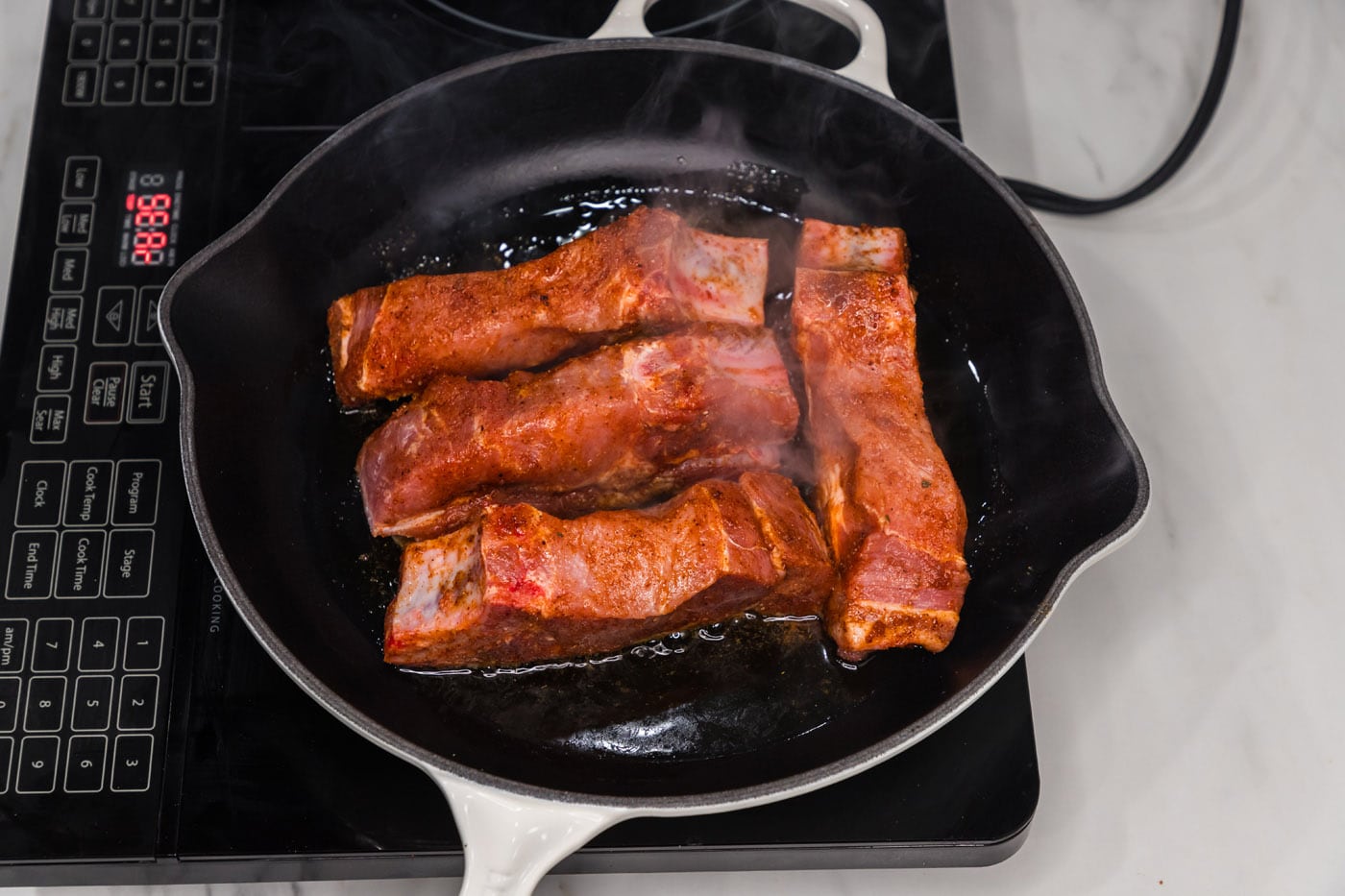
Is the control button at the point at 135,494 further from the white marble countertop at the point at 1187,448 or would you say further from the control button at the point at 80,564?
the white marble countertop at the point at 1187,448

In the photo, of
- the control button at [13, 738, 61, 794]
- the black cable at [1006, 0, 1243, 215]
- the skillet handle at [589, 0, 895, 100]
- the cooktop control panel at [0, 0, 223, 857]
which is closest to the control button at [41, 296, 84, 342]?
the cooktop control panel at [0, 0, 223, 857]

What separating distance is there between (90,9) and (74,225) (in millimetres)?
465

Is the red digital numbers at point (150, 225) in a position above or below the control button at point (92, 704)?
above

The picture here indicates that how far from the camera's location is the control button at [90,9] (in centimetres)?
221

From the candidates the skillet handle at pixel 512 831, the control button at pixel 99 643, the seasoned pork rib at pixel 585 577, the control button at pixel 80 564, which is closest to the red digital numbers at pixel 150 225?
the control button at pixel 80 564

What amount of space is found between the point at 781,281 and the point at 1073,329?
0.54 metres

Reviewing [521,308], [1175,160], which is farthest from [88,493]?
[1175,160]

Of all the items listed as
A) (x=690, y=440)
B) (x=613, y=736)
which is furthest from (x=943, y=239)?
(x=613, y=736)

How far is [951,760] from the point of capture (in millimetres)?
1757

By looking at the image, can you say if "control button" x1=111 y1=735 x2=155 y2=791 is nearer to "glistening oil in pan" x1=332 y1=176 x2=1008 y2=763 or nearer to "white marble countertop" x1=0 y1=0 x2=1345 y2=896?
"white marble countertop" x1=0 y1=0 x2=1345 y2=896

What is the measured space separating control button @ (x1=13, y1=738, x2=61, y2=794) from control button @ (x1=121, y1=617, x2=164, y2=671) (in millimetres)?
150

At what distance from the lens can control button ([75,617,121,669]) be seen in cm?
178

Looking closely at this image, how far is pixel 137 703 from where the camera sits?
1.76m

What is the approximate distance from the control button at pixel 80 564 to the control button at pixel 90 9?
3.38 ft
